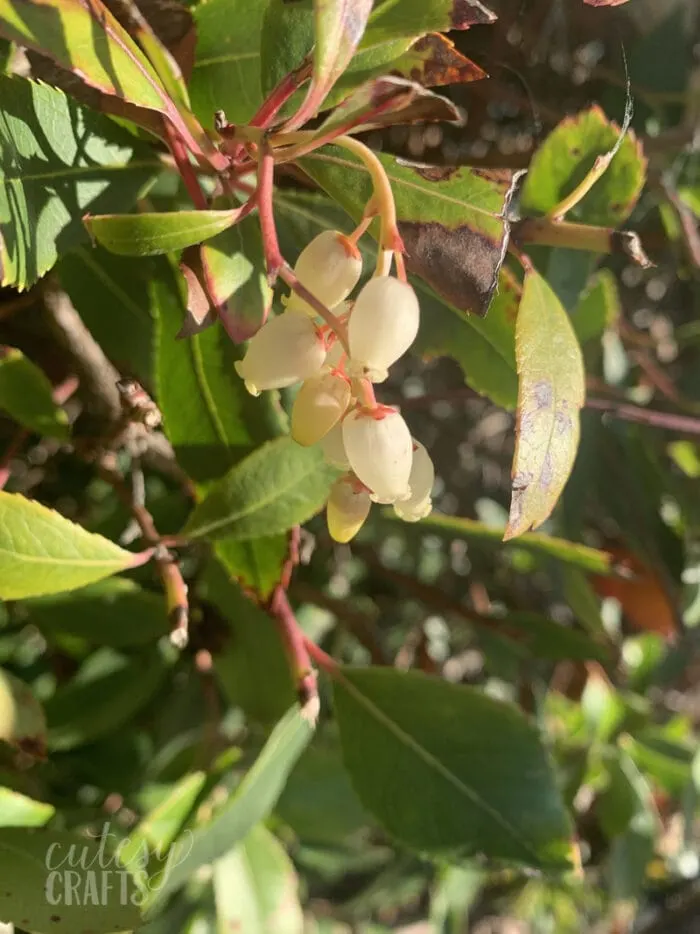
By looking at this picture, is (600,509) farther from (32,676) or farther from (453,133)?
(32,676)

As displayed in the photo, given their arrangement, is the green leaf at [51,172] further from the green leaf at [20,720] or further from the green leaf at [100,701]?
the green leaf at [100,701]

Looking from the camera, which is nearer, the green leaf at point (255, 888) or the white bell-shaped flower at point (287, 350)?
the white bell-shaped flower at point (287, 350)

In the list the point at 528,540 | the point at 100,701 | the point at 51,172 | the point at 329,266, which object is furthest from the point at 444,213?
the point at 100,701

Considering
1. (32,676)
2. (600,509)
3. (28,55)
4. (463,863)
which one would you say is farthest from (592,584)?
(28,55)

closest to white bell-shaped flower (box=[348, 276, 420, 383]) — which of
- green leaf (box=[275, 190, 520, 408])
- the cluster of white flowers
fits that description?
the cluster of white flowers

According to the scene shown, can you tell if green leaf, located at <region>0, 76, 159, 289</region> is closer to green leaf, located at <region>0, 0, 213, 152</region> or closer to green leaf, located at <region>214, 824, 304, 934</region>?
green leaf, located at <region>0, 0, 213, 152</region>

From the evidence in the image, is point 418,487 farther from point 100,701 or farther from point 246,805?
point 100,701

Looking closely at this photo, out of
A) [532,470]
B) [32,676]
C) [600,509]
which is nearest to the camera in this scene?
[532,470]

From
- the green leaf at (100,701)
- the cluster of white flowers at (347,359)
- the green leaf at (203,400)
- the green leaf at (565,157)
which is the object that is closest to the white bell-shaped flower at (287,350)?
the cluster of white flowers at (347,359)
